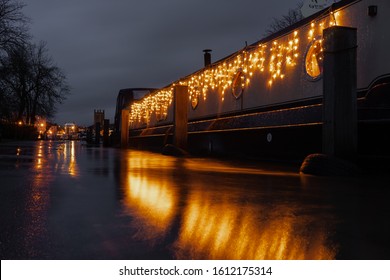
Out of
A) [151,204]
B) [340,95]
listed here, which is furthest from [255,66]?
[151,204]

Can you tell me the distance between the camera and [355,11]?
28.4 ft

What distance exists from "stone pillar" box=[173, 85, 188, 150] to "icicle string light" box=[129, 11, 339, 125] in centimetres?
97

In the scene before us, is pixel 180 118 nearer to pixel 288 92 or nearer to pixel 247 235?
pixel 288 92

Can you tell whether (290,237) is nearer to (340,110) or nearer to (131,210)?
(131,210)

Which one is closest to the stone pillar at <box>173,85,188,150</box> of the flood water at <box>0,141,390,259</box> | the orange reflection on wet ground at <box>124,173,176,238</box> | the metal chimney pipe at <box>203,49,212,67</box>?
the metal chimney pipe at <box>203,49,212,67</box>

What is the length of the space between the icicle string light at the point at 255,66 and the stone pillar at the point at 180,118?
97 centimetres

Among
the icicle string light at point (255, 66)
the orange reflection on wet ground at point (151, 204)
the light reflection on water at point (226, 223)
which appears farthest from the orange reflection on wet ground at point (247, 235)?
the icicle string light at point (255, 66)

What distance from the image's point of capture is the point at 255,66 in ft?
41.1

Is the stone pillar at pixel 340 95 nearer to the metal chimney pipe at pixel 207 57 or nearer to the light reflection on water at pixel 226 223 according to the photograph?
the light reflection on water at pixel 226 223

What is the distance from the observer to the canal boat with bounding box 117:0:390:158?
8.10 m

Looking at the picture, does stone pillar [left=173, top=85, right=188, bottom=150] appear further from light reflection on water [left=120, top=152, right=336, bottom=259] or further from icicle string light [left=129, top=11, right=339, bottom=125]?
light reflection on water [left=120, top=152, right=336, bottom=259]

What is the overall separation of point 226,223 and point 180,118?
12.2m
